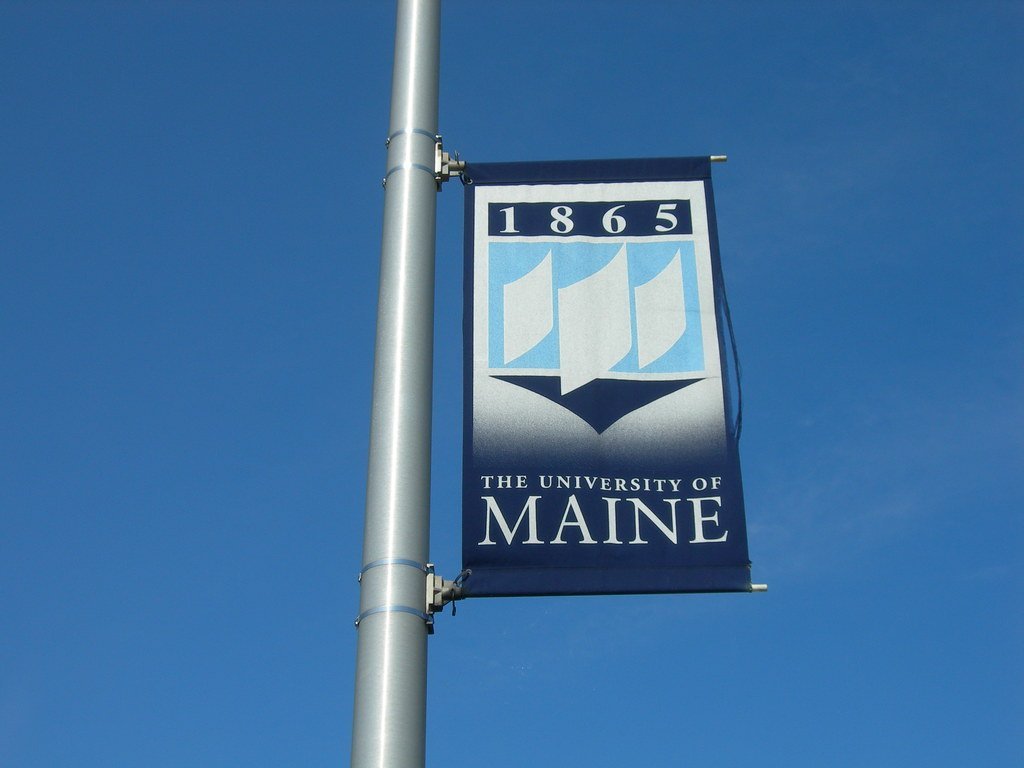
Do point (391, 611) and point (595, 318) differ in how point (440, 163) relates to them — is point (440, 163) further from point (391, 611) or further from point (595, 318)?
point (391, 611)

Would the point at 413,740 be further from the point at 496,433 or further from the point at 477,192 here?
the point at 477,192

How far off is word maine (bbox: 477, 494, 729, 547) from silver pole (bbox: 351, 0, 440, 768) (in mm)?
536

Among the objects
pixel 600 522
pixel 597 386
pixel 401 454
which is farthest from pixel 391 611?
pixel 597 386

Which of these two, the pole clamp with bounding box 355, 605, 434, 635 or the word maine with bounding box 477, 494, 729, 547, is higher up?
the word maine with bounding box 477, 494, 729, 547

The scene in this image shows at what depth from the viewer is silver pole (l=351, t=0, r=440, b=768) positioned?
5.05 m

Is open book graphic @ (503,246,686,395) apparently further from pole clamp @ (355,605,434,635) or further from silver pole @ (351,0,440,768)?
pole clamp @ (355,605,434,635)

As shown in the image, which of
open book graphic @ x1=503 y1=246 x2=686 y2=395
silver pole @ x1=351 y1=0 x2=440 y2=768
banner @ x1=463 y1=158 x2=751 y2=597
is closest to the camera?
silver pole @ x1=351 y1=0 x2=440 y2=768

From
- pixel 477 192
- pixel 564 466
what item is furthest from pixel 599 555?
pixel 477 192

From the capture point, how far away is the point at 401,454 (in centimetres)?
557

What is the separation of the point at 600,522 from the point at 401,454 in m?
1.00

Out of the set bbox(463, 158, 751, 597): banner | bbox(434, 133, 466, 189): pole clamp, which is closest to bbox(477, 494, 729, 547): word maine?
bbox(463, 158, 751, 597): banner

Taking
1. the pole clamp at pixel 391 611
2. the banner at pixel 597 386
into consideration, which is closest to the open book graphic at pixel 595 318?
the banner at pixel 597 386

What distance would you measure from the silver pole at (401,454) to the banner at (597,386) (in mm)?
449

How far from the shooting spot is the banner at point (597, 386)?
595 centimetres
